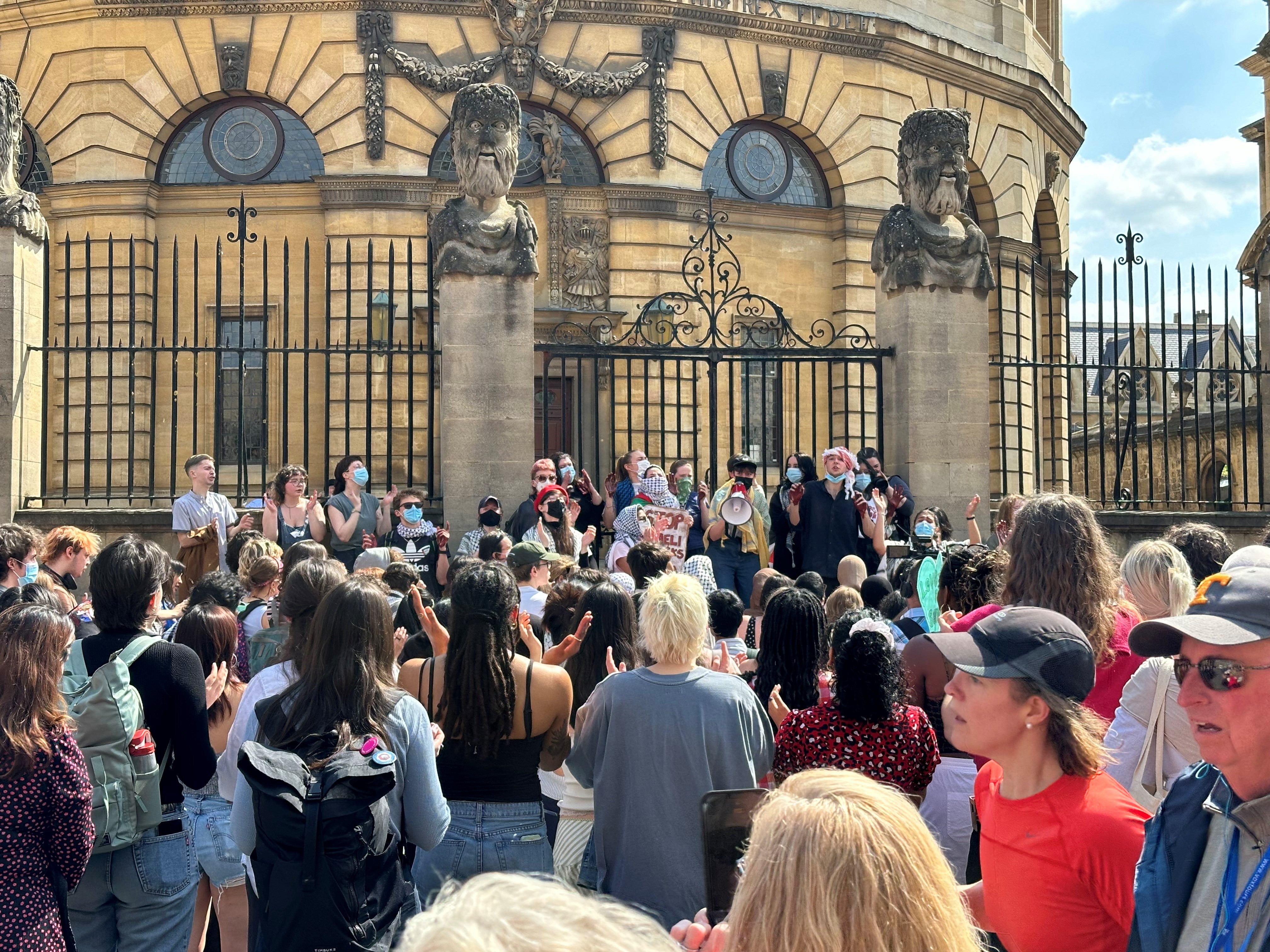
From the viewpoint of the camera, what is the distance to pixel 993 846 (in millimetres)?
3557

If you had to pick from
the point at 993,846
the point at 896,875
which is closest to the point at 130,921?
the point at 993,846

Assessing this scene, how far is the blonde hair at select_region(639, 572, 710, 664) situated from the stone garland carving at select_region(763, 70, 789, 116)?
2151 cm

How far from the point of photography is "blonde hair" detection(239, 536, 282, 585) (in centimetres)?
778

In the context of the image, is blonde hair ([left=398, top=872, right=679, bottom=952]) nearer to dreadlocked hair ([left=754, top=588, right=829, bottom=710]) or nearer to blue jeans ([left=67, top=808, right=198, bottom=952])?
blue jeans ([left=67, top=808, right=198, bottom=952])

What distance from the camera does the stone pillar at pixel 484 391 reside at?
14.0 metres

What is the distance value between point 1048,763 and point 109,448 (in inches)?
533

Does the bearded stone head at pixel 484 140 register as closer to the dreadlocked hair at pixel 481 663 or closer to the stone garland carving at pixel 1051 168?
the dreadlocked hair at pixel 481 663

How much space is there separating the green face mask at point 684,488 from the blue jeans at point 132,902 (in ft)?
29.6

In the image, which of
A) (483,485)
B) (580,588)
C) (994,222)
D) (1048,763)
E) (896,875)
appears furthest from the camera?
(994,222)

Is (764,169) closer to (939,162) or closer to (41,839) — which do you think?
(939,162)

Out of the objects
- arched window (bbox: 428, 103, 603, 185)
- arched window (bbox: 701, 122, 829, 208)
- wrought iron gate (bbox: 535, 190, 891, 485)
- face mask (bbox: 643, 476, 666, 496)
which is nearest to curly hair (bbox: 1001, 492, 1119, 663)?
face mask (bbox: 643, 476, 666, 496)

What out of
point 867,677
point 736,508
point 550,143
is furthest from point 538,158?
point 867,677

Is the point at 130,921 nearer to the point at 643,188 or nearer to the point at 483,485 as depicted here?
the point at 483,485

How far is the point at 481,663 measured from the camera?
5.24 meters
